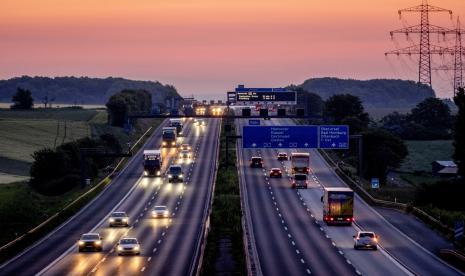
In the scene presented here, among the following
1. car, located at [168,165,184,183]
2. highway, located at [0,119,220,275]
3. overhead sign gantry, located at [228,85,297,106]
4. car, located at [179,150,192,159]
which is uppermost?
overhead sign gantry, located at [228,85,297,106]

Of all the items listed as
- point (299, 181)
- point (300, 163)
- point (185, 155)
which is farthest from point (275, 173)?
point (185, 155)

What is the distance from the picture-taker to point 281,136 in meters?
117

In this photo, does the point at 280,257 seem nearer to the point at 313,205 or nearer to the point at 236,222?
the point at 236,222

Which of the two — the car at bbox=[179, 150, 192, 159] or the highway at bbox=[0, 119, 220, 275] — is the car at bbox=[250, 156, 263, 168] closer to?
the highway at bbox=[0, 119, 220, 275]

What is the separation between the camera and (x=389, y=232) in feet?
282

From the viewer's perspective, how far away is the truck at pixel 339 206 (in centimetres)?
8769

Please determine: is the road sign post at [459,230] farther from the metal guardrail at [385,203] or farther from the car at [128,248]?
the car at [128,248]

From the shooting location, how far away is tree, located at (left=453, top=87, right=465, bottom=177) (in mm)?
101875

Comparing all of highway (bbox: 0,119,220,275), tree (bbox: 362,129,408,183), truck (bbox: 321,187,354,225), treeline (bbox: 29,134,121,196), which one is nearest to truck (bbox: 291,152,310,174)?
highway (bbox: 0,119,220,275)

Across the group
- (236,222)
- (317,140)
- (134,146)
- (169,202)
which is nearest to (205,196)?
(169,202)

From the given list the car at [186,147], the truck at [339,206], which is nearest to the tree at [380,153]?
the car at [186,147]

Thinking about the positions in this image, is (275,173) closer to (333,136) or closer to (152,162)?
(152,162)

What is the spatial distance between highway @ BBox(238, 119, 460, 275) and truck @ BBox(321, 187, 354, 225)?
864 mm

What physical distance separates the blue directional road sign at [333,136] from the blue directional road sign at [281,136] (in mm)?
972
